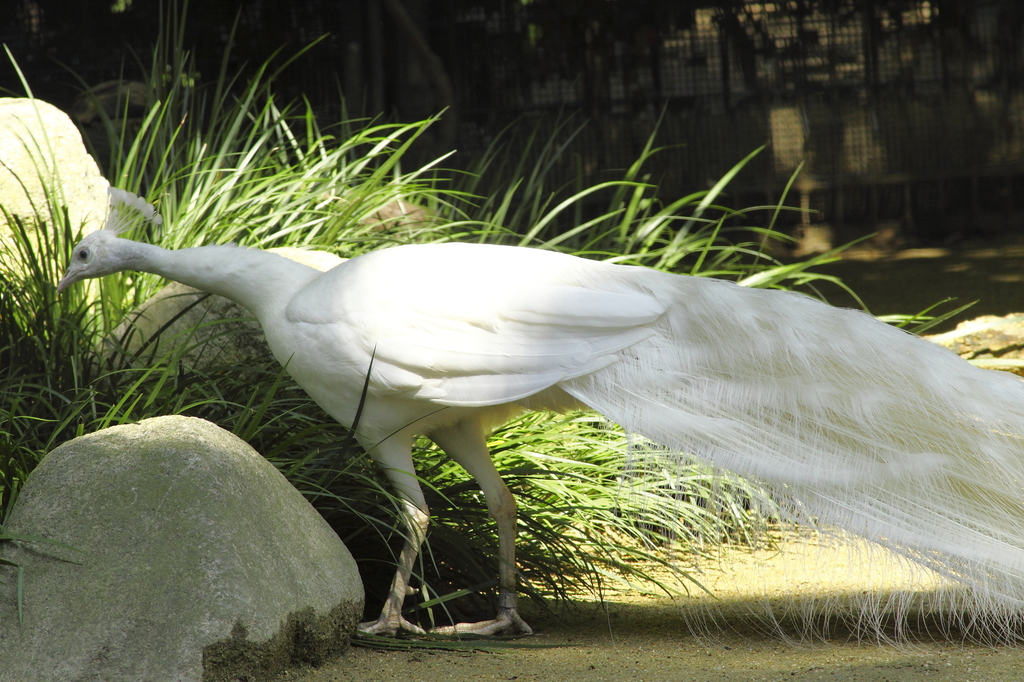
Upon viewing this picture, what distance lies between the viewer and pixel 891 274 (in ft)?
23.3

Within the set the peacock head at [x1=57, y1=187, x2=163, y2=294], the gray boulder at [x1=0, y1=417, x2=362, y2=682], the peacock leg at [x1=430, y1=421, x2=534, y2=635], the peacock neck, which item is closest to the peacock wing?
the peacock neck

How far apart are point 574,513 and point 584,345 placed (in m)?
0.93

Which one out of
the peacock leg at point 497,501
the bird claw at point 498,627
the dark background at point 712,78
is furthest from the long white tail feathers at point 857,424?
the dark background at point 712,78

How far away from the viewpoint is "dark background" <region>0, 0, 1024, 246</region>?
690 centimetres

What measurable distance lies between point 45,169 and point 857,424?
3.39m

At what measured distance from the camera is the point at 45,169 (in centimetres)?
409

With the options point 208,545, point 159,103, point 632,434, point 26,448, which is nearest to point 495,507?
point 632,434

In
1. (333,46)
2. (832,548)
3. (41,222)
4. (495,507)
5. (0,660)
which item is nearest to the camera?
(0,660)

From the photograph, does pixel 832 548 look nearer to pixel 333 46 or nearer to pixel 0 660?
pixel 0 660

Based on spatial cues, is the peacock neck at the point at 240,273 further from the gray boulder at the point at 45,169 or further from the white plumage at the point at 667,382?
the gray boulder at the point at 45,169

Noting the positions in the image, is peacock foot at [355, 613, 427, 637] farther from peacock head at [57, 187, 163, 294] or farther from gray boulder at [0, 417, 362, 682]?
peacock head at [57, 187, 163, 294]

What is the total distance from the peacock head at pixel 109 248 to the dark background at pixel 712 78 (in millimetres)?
3730

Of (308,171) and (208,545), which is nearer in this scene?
(208,545)

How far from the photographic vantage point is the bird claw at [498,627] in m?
2.70
